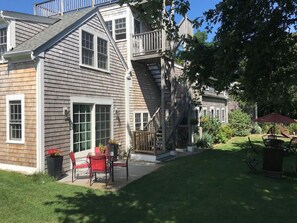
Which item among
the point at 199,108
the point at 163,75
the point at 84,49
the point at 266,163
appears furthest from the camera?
the point at 199,108

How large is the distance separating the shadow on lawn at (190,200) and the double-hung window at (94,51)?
208 inches

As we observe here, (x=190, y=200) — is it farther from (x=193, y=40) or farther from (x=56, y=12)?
(x=56, y=12)

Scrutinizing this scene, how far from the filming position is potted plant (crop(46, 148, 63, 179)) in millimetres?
8438

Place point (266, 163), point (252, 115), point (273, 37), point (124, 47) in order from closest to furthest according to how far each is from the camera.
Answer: point (273, 37), point (266, 163), point (124, 47), point (252, 115)

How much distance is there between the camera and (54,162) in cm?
844

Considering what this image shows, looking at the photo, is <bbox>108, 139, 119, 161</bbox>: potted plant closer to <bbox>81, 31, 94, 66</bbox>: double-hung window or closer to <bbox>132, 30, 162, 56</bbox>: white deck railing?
<bbox>81, 31, 94, 66</bbox>: double-hung window

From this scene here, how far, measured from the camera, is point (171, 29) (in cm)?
512

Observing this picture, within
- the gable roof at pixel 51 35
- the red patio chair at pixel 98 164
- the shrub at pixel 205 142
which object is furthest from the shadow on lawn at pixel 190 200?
the shrub at pixel 205 142

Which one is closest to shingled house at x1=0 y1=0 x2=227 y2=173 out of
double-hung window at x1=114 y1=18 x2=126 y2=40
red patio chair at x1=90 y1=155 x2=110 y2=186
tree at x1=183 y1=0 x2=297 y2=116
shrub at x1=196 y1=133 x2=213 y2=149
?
double-hung window at x1=114 y1=18 x2=126 y2=40

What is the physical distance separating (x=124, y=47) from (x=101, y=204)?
9430mm

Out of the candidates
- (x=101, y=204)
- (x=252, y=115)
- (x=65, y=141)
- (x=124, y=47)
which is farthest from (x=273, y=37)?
(x=252, y=115)

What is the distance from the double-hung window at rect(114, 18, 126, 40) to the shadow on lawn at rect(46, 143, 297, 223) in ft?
26.1

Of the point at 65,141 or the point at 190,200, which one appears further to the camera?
the point at 65,141

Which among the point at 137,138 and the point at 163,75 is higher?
the point at 163,75
